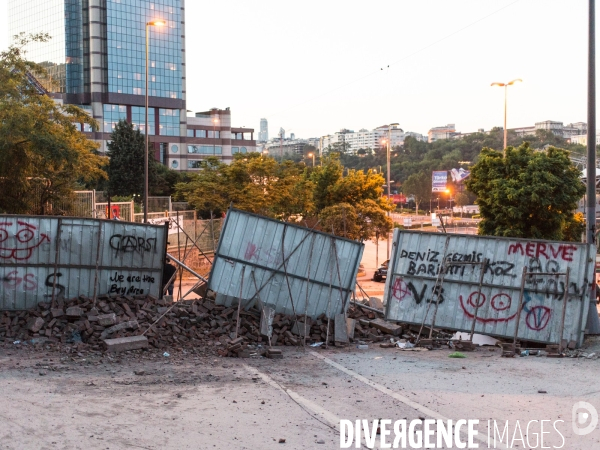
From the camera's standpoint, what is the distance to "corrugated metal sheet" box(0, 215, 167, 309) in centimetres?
1569

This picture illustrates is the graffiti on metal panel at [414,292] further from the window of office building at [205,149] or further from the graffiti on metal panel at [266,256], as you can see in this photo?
the window of office building at [205,149]

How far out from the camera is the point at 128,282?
16.7 m

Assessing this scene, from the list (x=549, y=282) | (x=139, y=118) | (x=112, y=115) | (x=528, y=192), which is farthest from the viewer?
(x=139, y=118)

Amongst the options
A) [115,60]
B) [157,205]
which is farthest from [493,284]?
[115,60]

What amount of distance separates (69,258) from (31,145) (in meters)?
8.90

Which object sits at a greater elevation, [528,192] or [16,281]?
[528,192]

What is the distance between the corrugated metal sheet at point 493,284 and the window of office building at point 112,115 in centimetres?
8672

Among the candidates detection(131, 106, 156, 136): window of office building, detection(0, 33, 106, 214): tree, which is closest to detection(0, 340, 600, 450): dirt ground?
detection(0, 33, 106, 214): tree

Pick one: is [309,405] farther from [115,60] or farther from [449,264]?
[115,60]

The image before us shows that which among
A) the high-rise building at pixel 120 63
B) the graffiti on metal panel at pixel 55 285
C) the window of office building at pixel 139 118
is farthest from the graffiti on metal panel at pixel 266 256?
the window of office building at pixel 139 118

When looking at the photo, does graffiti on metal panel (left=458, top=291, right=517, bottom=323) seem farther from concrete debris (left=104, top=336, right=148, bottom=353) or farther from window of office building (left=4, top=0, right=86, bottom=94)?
window of office building (left=4, top=0, right=86, bottom=94)

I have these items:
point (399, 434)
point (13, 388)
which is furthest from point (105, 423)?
point (399, 434)

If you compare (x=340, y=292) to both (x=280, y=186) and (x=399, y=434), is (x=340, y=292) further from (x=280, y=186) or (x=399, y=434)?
(x=280, y=186)

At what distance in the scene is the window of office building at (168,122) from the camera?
340 ft
